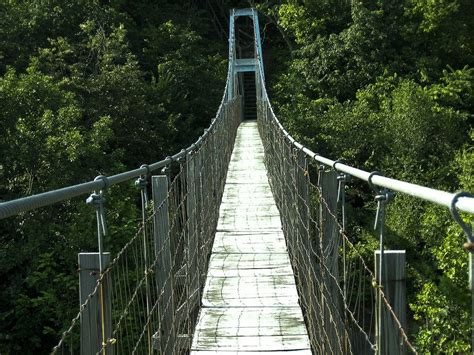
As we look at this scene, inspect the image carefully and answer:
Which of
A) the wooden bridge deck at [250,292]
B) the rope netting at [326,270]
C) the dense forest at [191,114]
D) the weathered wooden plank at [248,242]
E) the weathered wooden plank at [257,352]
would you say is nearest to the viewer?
the rope netting at [326,270]

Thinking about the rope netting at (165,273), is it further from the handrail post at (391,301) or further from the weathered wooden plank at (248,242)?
the handrail post at (391,301)

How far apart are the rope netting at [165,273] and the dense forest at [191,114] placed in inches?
77.6

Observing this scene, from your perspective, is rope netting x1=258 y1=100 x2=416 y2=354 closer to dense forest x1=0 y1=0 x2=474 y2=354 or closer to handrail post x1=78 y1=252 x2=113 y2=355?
handrail post x1=78 y1=252 x2=113 y2=355

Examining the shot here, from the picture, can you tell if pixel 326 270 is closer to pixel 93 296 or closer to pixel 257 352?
pixel 257 352

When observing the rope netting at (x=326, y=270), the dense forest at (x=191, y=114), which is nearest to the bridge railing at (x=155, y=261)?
the rope netting at (x=326, y=270)

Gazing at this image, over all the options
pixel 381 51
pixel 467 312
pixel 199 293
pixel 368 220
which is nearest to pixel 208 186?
pixel 199 293

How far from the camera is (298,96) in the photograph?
537 inches

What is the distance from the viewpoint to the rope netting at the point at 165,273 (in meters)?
1.45

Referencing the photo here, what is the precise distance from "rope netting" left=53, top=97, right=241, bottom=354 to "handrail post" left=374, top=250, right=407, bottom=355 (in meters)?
0.49

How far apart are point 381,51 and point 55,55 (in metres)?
5.57

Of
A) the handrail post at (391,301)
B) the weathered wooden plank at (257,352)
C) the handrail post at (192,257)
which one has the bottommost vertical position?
the weathered wooden plank at (257,352)

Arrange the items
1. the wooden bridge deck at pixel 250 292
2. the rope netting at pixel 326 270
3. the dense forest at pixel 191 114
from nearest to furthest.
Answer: the rope netting at pixel 326 270 → the wooden bridge deck at pixel 250 292 → the dense forest at pixel 191 114

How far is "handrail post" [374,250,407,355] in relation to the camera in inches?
53.0

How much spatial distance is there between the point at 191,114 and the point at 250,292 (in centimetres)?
1095
